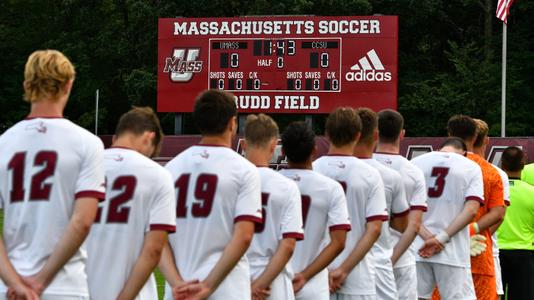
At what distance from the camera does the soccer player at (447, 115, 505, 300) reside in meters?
8.24

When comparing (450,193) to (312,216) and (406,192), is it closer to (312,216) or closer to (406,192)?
(406,192)

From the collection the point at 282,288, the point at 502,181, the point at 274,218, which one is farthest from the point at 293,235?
the point at 502,181

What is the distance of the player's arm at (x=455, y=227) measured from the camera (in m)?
7.71

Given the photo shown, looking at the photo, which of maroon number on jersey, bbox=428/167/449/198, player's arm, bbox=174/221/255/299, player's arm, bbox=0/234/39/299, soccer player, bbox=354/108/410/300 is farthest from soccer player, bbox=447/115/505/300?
player's arm, bbox=0/234/39/299

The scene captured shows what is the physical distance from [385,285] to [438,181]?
1416 millimetres

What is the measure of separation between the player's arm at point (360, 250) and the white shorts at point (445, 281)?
70.8 inches

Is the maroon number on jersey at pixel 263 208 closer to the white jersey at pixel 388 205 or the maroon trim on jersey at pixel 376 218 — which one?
the maroon trim on jersey at pixel 376 218

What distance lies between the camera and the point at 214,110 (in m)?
5.03

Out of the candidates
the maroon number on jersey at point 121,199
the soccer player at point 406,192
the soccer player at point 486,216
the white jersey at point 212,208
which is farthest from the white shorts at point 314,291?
the soccer player at point 486,216

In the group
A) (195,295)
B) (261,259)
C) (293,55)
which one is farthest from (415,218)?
(293,55)

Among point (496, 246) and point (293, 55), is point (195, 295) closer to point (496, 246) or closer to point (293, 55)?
point (496, 246)

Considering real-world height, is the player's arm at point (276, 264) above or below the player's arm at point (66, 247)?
below

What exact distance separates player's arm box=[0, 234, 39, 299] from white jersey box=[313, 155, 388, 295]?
2.43 m

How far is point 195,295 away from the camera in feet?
16.3
